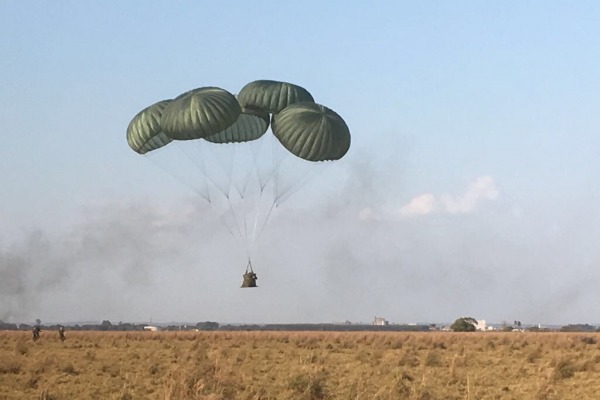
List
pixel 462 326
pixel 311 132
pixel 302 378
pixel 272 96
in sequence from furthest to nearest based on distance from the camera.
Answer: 1. pixel 462 326
2. pixel 272 96
3. pixel 311 132
4. pixel 302 378

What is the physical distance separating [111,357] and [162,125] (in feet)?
38.7

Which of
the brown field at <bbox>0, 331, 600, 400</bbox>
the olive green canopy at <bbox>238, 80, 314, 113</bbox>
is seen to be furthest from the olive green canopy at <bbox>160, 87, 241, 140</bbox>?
the brown field at <bbox>0, 331, 600, 400</bbox>

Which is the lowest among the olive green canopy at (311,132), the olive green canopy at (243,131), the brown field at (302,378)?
the brown field at (302,378)

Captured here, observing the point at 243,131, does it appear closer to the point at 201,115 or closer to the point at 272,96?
the point at 272,96

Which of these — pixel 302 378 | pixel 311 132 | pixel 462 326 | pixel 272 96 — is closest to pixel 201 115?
pixel 272 96

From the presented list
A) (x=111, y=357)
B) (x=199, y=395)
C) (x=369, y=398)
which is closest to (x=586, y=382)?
(x=369, y=398)

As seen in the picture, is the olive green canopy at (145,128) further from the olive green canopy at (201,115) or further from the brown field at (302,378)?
the brown field at (302,378)

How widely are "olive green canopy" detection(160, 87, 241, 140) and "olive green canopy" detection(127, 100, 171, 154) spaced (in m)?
1.74

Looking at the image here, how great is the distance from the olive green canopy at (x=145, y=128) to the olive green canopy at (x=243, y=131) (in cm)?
260

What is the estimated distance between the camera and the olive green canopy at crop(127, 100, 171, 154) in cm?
2966

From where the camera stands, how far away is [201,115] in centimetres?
2694

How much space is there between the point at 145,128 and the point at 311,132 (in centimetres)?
655

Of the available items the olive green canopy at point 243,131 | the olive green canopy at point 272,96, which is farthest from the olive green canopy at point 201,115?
the olive green canopy at point 243,131

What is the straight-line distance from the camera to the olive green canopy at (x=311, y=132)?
2688 cm
